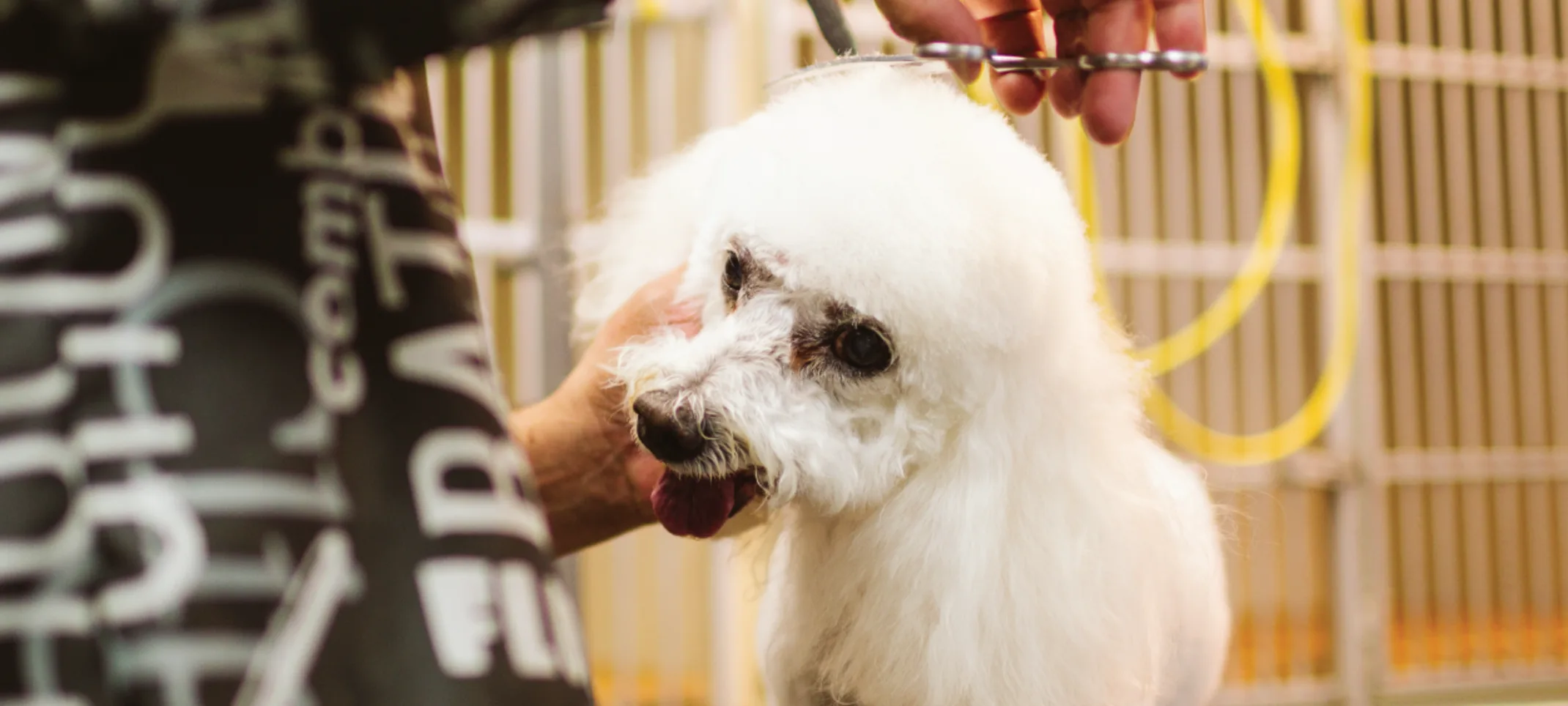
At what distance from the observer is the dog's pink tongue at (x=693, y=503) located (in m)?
0.57

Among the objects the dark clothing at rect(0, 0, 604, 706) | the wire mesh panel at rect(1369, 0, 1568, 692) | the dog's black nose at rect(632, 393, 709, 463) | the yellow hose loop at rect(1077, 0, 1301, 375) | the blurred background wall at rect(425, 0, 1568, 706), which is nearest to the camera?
the dark clothing at rect(0, 0, 604, 706)

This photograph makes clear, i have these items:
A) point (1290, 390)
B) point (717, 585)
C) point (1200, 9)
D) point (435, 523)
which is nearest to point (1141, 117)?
point (1290, 390)

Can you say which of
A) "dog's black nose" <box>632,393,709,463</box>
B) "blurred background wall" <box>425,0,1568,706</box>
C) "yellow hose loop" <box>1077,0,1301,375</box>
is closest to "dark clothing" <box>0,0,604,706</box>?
"dog's black nose" <box>632,393,709,463</box>

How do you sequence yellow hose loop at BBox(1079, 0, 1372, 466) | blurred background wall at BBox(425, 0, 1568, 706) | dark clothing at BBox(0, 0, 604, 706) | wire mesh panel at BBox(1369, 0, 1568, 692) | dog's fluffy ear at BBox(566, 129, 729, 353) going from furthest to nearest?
1. wire mesh panel at BBox(1369, 0, 1568, 692)
2. yellow hose loop at BBox(1079, 0, 1372, 466)
3. blurred background wall at BBox(425, 0, 1568, 706)
4. dog's fluffy ear at BBox(566, 129, 729, 353)
5. dark clothing at BBox(0, 0, 604, 706)

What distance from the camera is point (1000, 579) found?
22.8 inches

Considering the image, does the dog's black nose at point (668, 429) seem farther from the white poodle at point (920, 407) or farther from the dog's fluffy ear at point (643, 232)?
the dog's fluffy ear at point (643, 232)

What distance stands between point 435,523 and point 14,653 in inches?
3.7

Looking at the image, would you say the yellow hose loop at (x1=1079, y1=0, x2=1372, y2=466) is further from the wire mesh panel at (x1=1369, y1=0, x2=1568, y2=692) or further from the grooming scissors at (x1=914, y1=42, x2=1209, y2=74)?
the grooming scissors at (x1=914, y1=42, x2=1209, y2=74)

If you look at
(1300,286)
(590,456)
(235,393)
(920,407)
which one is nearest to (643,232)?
(590,456)

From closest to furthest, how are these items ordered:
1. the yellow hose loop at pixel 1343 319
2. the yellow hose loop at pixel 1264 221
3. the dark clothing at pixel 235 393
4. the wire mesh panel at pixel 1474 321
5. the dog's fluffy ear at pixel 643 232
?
1. the dark clothing at pixel 235 393
2. the dog's fluffy ear at pixel 643 232
3. the yellow hose loop at pixel 1264 221
4. the yellow hose loop at pixel 1343 319
5. the wire mesh panel at pixel 1474 321

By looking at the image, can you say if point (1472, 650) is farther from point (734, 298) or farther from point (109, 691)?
point (109, 691)

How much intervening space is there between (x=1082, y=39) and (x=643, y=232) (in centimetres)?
31

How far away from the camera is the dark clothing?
0.83 feet

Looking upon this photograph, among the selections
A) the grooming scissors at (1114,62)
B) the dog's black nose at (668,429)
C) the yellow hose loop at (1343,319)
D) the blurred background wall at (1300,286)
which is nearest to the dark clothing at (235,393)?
the dog's black nose at (668,429)
